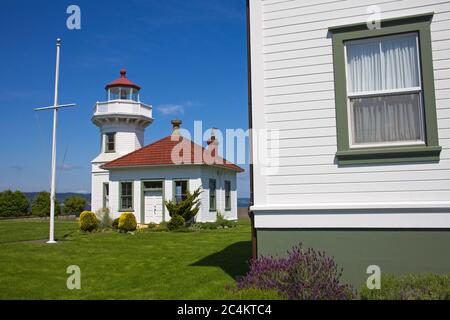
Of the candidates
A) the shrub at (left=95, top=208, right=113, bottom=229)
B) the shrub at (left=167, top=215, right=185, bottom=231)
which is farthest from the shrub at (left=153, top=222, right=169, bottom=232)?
the shrub at (left=95, top=208, right=113, bottom=229)

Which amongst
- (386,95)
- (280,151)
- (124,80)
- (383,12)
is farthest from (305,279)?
(124,80)

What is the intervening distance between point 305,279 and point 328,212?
1170mm

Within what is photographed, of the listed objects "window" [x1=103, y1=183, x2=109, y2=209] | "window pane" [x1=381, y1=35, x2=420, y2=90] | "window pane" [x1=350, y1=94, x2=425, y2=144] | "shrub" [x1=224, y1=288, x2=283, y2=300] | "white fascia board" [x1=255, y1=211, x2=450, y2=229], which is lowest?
"shrub" [x1=224, y1=288, x2=283, y2=300]

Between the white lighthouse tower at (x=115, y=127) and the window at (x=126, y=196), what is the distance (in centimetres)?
251

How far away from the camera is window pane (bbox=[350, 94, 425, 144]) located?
658 centimetres

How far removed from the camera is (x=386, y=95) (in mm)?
6766

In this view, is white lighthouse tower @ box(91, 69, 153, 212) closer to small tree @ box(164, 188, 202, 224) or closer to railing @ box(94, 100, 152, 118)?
railing @ box(94, 100, 152, 118)

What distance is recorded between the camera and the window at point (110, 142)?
30.9 metres

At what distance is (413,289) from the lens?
538 cm

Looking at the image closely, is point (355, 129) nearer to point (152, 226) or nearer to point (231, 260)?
point (231, 260)

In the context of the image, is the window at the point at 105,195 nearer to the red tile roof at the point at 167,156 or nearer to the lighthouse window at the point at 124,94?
the red tile roof at the point at 167,156

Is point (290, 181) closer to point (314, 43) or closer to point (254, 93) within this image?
point (254, 93)

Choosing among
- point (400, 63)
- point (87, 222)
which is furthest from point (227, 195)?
point (400, 63)

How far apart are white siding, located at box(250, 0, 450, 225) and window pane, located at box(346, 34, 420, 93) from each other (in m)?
0.31
